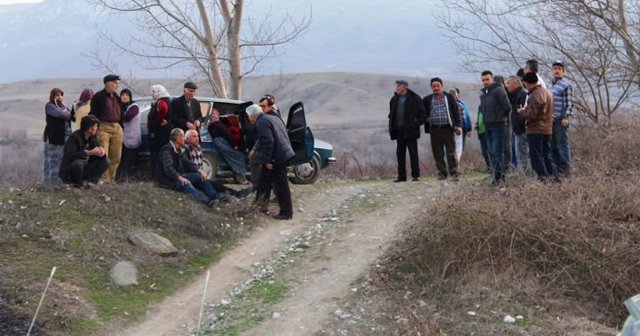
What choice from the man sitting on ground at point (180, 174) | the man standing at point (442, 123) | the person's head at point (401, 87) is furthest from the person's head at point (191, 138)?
the man standing at point (442, 123)

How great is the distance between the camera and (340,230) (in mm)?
10992

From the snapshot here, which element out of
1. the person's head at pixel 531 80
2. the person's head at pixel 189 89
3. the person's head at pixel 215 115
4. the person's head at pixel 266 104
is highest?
the person's head at pixel 531 80

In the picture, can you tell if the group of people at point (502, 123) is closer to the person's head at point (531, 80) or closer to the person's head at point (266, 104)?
the person's head at point (531, 80)

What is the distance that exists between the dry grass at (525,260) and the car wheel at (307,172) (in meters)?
5.82

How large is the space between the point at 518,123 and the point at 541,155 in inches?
36.8

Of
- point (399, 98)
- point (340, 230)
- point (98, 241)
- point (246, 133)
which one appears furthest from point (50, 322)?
point (399, 98)

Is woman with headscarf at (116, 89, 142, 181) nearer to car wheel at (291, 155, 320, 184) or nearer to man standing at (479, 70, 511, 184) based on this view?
car wheel at (291, 155, 320, 184)

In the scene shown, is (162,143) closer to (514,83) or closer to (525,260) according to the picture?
(514,83)

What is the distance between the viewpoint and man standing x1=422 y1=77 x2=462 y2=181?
1350 cm

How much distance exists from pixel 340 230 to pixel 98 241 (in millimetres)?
3110

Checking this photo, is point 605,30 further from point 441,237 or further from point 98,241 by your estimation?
point 98,241

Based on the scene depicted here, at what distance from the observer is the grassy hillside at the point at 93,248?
801 centimetres

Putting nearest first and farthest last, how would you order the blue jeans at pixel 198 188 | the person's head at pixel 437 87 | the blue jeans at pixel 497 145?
the blue jeans at pixel 198 188 < the blue jeans at pixel 497 145 < the person's head at pixel 437 87

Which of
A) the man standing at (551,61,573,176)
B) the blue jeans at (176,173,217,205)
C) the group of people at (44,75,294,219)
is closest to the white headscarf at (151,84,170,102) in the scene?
the group of people at (44,75,294,219)
